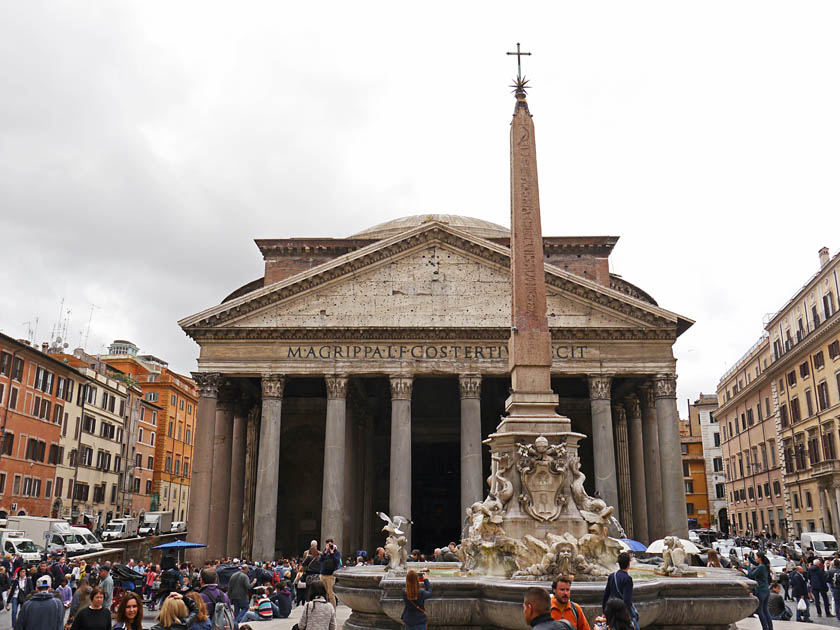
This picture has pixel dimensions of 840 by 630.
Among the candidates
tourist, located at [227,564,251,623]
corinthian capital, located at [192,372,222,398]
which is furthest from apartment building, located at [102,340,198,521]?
tourist, located at [227,564,251,623]

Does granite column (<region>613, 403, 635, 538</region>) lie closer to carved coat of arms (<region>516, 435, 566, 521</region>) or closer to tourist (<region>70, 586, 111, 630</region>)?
carved coat of arms (<region>516, 435, 566, 521</region>)

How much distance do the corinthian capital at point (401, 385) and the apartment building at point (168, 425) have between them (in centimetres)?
3183

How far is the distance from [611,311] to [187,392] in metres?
41.2

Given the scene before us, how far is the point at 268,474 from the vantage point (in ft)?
79.8

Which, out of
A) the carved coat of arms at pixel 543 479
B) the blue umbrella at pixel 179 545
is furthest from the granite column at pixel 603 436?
the carved coat of arms at pixel 543 479

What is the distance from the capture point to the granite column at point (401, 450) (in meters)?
24.1

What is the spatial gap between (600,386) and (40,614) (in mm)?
20564

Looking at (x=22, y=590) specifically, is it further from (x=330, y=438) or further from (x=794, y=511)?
(x=794, y=511)

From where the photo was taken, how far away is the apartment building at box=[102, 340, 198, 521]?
53781 millimetres

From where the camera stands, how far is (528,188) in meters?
10.0

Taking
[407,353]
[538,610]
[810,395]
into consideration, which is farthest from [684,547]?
[810,395]

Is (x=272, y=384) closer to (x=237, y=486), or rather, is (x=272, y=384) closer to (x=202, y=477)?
(x=202, y=477)

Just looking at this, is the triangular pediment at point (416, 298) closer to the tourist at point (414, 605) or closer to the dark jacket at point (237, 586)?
the dark jacket at point (237, 586)

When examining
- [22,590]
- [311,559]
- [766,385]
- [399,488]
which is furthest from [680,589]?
[766,385]
